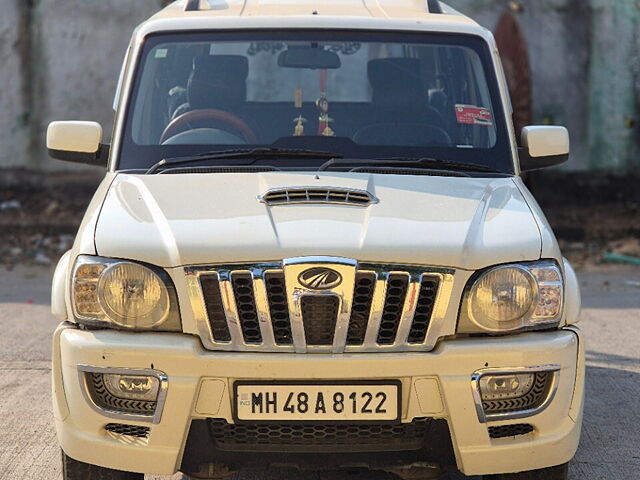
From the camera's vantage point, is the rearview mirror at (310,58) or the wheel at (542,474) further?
the rearview mirror at (310,58)

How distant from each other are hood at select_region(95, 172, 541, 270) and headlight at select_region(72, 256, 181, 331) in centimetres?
5

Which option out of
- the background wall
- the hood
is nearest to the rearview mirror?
the hood

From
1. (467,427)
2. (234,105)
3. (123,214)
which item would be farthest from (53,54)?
(467,427)

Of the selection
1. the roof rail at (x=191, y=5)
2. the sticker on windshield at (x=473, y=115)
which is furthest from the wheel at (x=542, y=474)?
the roof rail at (x=191, y=5)

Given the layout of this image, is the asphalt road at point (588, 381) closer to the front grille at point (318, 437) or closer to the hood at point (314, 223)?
the front grille at point (318, 437)

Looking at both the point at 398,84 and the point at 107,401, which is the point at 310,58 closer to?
the point at 398,84

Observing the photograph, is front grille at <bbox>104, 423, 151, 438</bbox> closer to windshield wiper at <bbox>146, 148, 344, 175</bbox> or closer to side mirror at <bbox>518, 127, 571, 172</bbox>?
windshield wiper at <bbox>146, 148, 344, 175</bbox>

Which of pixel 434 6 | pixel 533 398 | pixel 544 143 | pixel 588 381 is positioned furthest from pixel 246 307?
pixel 588 381

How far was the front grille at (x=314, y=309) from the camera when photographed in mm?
3924

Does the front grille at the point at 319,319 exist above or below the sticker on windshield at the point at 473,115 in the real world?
below

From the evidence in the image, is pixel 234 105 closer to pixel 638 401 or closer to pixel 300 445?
pixel 300 445

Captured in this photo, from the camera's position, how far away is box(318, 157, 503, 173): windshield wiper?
4863mm

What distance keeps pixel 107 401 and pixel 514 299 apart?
4.31 feet

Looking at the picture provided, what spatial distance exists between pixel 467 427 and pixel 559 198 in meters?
8.86
